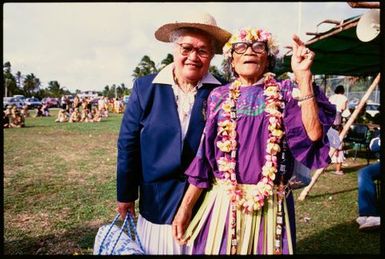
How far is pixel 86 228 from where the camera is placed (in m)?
4.14

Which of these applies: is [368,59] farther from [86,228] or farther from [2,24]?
[2,24]

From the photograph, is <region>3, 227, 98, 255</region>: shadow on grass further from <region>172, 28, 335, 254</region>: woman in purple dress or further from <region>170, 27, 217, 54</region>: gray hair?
<region>170, 27, 217, 54</region>: gray hair

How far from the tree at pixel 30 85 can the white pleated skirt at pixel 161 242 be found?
6163 cm

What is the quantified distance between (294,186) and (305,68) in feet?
2.25

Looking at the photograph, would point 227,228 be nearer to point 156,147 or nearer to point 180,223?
point 180,223

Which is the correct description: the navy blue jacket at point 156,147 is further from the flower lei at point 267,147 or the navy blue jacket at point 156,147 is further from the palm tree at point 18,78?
the palm tree at point 18,78

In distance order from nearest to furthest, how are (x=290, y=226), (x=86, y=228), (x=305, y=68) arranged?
(x=305, y=68)
(x=290, y=226)
(x=86, y=228)

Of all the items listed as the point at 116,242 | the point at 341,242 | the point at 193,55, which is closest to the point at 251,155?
the point at 193,55

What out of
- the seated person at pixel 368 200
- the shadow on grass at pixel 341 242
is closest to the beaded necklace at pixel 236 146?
the shadow on grass at pixel 341 242

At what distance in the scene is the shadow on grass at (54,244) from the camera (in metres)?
3.53

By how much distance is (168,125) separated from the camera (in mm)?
2029

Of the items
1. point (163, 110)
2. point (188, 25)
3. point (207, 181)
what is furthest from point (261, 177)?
point (188, 25)

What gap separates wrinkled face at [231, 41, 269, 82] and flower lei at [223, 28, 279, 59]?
5 cm

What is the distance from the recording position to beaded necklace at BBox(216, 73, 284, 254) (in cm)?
179
